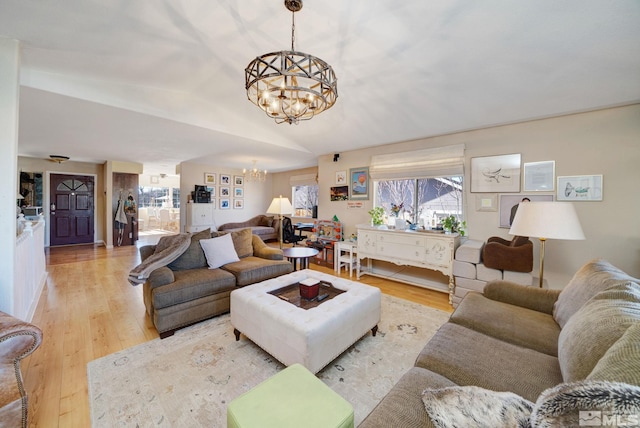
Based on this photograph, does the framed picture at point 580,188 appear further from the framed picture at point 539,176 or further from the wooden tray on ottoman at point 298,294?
the wooden tray on ottoman at point 298,294

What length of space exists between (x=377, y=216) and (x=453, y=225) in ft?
4.12

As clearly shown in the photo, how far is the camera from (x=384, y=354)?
2.11 m

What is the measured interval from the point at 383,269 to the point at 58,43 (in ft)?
16.5

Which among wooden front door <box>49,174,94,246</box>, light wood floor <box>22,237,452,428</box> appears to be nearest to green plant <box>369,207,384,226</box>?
light wood floor <box>22,237,452,428</box>

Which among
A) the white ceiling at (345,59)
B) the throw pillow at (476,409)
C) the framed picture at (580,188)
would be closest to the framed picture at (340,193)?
the white ceiling at (345,59)

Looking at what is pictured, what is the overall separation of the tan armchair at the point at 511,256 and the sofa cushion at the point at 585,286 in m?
1.10

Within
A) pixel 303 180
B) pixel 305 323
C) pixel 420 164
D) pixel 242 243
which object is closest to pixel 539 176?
pixel 420 164

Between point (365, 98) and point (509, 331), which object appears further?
point (365, 98)

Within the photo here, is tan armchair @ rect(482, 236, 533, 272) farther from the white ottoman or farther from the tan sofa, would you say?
the tan sofa

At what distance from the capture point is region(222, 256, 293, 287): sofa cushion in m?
2.89

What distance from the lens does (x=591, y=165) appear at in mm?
2799

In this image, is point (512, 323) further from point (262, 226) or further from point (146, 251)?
point (262, 226)

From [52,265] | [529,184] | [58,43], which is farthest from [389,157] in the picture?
[52,265]

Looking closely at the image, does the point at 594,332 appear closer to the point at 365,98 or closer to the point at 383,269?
the point at 365,98
